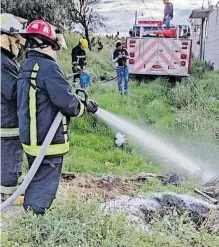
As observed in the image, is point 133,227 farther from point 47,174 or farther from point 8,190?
point 8,190

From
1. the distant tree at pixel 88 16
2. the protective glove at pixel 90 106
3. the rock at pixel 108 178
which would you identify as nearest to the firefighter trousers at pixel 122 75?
the rock at pixel 108 178

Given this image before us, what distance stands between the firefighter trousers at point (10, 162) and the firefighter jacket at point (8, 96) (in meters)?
0.08

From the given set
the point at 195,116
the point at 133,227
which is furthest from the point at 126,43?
the point at 133,227

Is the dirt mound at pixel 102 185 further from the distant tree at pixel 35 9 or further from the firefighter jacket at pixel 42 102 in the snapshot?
the distant tree at pixel 35 9

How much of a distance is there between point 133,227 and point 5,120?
1383 mm

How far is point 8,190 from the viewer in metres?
3.87

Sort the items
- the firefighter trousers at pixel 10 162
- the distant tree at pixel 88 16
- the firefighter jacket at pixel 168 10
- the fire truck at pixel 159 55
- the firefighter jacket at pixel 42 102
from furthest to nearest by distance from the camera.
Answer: the distant tree at pixel 88 16 < the firefighter jacket at pixel 168 10 < the fire truck at pixel 159 55 < the firefighter trousers at pixel 10 162 < the firefighter jacket at pixel 42 102

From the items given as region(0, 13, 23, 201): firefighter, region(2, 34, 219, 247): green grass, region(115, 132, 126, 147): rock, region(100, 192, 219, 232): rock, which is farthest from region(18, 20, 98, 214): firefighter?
region(115, 132, 126, 147): rock

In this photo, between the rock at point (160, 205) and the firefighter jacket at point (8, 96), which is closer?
the firefighter jacket at point (8, 96)

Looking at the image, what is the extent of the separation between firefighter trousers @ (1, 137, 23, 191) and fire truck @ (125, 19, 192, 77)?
862 cm

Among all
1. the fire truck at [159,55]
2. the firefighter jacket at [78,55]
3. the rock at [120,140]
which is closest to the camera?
the rock at [120,140]

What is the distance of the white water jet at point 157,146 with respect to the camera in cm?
591

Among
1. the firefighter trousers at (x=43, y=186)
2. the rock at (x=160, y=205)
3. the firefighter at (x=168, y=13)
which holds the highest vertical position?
the firefighter at (x=168, y=13)

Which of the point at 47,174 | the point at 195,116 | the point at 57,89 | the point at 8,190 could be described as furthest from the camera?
the point at 195,116
